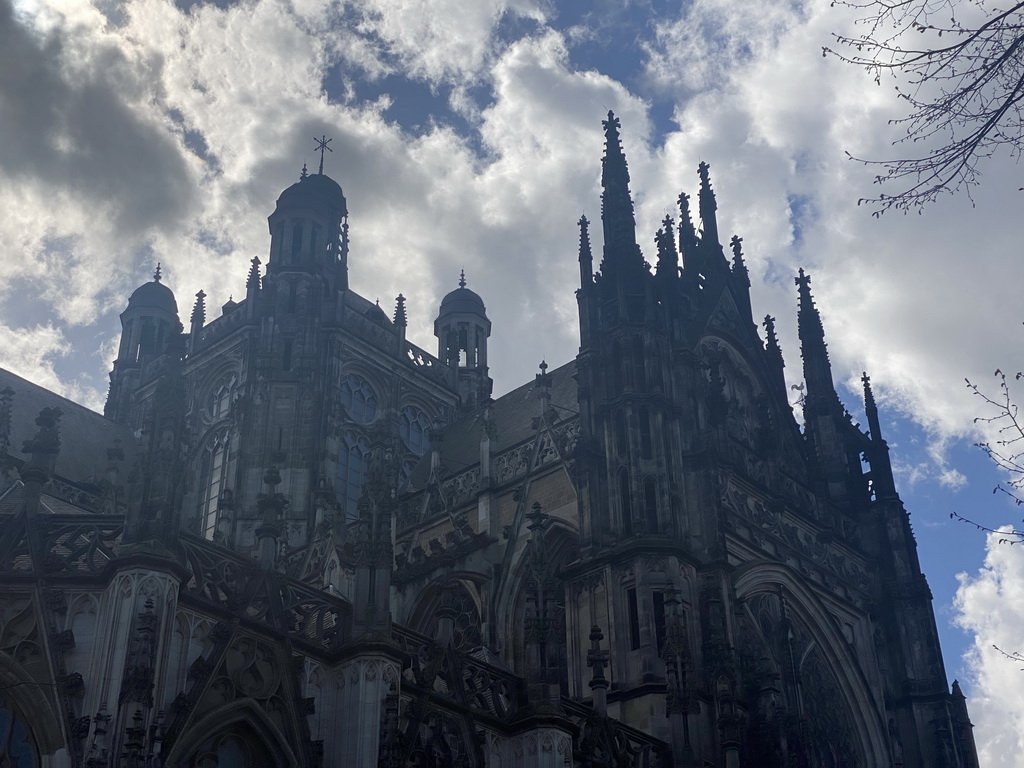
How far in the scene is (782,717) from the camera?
26.5m

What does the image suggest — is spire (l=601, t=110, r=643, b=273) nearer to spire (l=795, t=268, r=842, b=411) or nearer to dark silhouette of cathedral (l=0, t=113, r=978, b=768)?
dark silhouette of cathedral (l=0, t=113, r=978, b=768)

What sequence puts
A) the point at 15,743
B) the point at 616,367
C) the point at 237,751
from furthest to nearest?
the point at 616,367
the point at 237,751
the point at 15,743

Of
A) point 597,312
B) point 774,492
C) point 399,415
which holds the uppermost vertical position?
point 399,415

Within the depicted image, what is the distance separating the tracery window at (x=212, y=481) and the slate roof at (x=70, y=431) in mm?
2771

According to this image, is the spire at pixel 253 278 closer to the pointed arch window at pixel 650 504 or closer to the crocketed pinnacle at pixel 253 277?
the crocketed pinnacle at pixel 253 277

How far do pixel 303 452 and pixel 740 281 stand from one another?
1601 centimetres

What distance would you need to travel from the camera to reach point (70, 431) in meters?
42.2

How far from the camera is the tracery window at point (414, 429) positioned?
48.4 meters

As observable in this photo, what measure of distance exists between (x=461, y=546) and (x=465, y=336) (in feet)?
74.1

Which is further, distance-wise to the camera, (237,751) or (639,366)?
(639,366)

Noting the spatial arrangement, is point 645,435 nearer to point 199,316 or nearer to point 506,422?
point 506,422

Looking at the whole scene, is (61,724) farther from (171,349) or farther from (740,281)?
(740,281)

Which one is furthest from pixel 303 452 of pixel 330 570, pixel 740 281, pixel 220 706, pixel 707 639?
pixel 220 706

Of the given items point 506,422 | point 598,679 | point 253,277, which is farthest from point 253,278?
point 598,679
